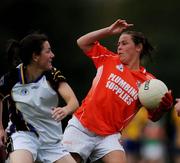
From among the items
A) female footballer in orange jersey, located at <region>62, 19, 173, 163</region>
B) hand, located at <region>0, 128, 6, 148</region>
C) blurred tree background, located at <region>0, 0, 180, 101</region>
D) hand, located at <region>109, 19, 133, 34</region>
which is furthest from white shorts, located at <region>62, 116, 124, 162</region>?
blurred tree background, located at <region>0, 0, 180, 101</region>

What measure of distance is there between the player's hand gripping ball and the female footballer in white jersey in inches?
36.9

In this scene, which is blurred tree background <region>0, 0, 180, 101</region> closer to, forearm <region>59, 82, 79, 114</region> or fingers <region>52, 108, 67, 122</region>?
forearm <region>59, 82, 79, 114</region>

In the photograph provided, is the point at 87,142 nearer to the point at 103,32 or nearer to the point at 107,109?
the point at 107,109


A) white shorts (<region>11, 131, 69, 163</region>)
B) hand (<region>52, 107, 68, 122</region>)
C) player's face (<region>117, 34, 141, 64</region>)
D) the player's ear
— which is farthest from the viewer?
the player's ear

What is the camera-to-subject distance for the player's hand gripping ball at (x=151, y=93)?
40.3 feet

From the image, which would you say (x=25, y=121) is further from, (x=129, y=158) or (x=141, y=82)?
(x=129, y=158)

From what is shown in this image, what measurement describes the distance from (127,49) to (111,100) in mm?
662

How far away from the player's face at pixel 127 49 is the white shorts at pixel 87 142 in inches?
34.3

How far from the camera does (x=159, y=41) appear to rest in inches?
1169

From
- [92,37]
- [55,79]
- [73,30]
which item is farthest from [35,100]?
[73,30]

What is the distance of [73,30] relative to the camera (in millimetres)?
27203

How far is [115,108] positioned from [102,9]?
18.5 meters

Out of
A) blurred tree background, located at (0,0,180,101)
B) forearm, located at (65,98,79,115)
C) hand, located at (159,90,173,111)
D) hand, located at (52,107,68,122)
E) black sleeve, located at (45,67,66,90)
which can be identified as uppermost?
black sleeve, located at (45,67,66,90)

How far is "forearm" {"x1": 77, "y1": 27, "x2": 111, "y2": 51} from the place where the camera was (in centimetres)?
1242
